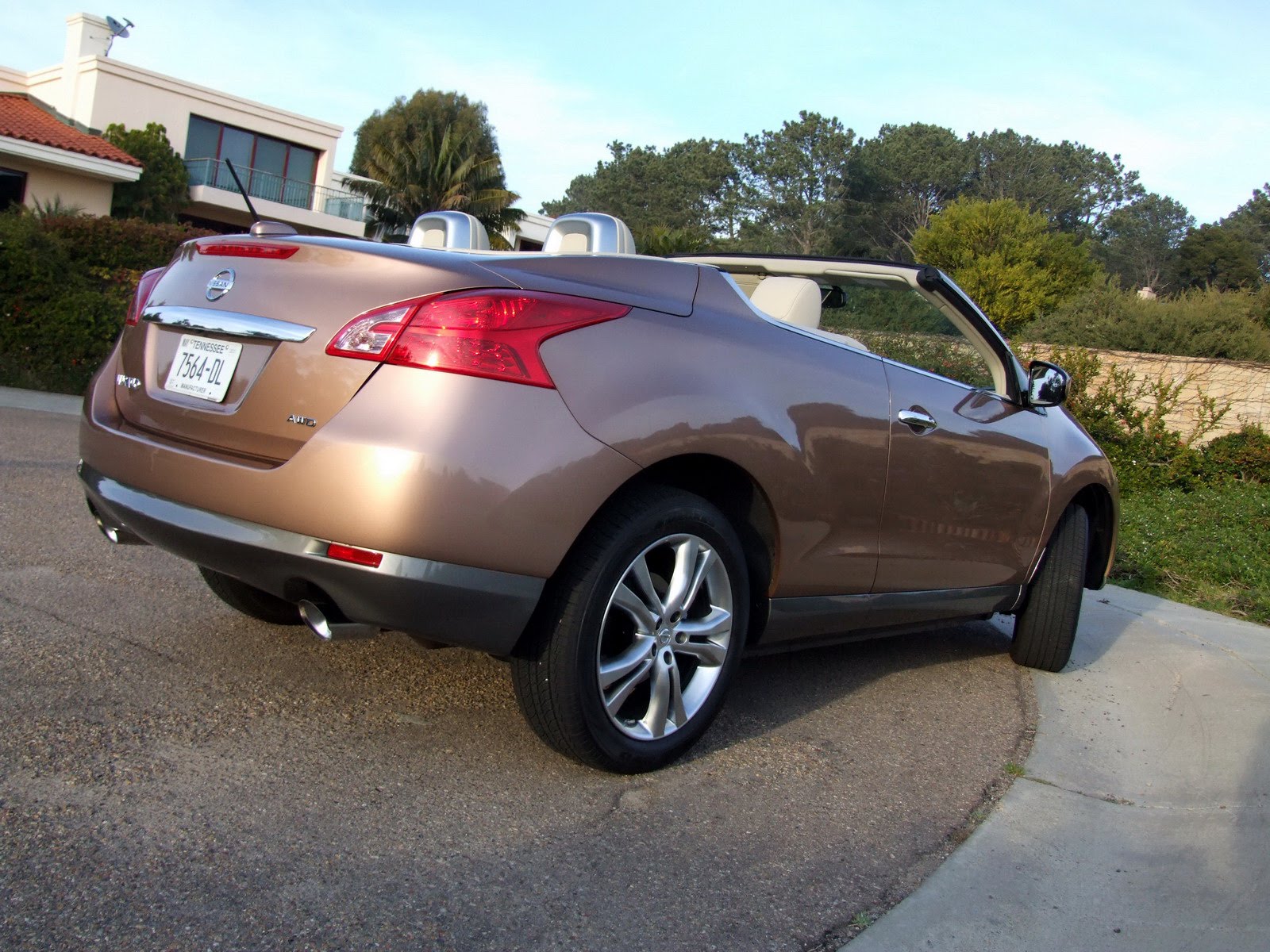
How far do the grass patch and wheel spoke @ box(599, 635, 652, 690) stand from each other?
5573 mm

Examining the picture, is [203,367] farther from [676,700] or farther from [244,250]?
[676,700]

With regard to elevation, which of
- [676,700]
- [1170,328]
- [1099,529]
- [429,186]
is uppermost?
[429,186]

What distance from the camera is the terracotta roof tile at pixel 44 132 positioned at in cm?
2409

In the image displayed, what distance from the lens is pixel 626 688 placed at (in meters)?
2.95

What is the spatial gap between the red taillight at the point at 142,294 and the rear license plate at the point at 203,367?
0.36 metres

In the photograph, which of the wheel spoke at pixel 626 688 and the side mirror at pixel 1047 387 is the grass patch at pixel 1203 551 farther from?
the wheel spoke at pixel 626 688

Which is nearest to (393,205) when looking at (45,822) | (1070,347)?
(1070,347)

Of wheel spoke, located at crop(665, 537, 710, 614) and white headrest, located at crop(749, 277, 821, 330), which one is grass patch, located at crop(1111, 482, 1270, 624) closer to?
white headrest, located at crop(749, 277, 821, 330)

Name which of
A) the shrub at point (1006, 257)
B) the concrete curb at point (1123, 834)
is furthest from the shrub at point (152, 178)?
the concrete curb at point (1123, 834)

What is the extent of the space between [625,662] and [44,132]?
2702 cm

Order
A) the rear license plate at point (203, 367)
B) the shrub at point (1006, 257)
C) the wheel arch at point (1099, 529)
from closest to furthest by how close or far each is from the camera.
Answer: the rear license plate at point (203, 367)
the wheel arch at point (1099, 529)
the shrub at point (1006, 257)

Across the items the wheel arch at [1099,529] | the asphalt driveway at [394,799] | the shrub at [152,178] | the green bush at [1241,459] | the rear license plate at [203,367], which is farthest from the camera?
the shrub at [152,178]

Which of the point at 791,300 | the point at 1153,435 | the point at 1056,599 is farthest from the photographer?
the point at 1153,435

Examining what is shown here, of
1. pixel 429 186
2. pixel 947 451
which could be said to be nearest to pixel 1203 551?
pixel 947 451
